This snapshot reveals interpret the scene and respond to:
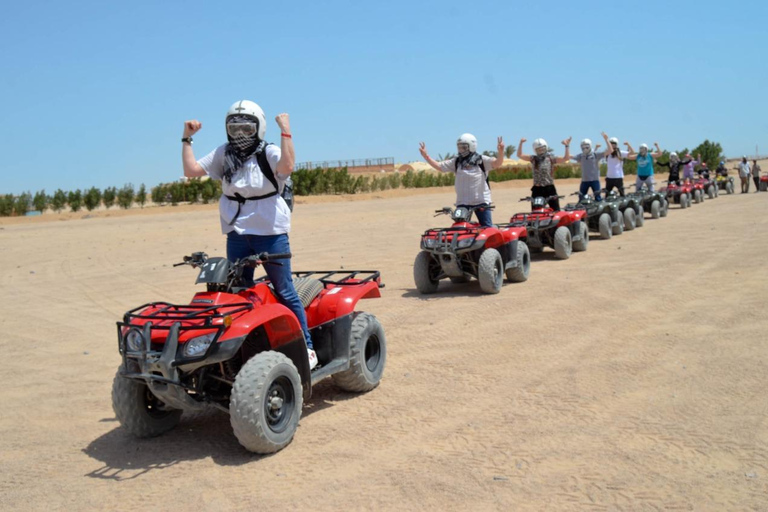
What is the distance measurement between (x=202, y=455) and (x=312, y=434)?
0.77 metres

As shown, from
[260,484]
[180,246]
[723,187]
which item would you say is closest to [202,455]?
[260,484]

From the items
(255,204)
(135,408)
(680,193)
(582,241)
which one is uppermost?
(255,204)

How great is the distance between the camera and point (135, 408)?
201 inches

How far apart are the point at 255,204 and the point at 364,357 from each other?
5.38ft

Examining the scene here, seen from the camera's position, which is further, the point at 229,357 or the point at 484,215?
the point at 484,215

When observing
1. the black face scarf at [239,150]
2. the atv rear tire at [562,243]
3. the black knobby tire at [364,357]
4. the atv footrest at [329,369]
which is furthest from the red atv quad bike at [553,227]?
the black face scarf at [239,150]

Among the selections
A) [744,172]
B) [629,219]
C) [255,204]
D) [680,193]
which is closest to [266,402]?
[255,204]

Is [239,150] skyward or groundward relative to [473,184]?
skyward

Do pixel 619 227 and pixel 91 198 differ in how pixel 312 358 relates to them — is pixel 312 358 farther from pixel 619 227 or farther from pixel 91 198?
pixel 91 198

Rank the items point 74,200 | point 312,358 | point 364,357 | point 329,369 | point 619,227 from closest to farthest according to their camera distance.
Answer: point 312,358, point 329,369, point 364,357, point 619,227, point 74,200

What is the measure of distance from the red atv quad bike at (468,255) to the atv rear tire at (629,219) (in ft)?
28.0

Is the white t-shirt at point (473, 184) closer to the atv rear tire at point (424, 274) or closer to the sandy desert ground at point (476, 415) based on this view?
the atv rear tire at point (424, 274)

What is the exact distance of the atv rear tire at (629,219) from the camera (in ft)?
62.0

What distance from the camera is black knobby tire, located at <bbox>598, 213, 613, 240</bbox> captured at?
55.8ft
